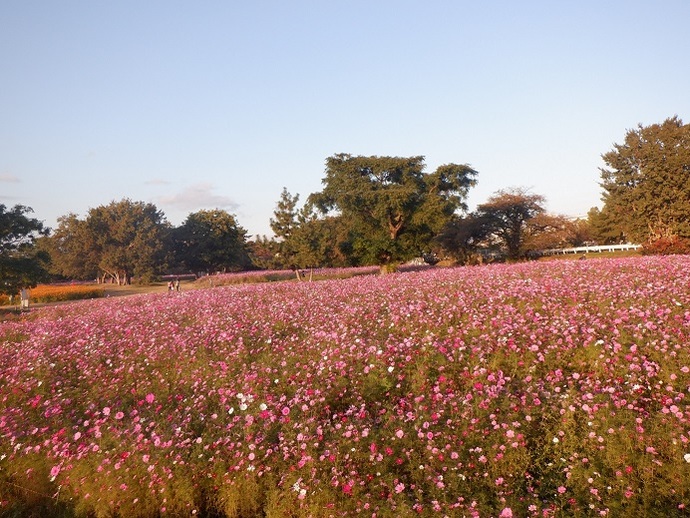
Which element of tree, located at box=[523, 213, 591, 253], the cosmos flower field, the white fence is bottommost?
the cosmos flower field

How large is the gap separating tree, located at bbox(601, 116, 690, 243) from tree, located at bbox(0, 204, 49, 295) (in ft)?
140

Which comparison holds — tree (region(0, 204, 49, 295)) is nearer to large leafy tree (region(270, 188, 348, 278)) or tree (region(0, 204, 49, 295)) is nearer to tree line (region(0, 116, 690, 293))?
tree line (region(0, 116, 690, 293))

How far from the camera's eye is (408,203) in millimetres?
40438

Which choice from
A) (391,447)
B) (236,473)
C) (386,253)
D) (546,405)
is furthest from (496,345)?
(386,253)

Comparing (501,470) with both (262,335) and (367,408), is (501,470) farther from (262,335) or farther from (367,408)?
(262,335)

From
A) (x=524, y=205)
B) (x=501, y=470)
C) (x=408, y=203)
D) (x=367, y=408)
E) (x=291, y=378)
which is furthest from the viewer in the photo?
(x=524, y=205)

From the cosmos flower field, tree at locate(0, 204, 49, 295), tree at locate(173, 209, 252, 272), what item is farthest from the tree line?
the cosmos flower field

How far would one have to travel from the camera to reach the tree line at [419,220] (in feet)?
110

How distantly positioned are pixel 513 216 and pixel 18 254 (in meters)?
43.3

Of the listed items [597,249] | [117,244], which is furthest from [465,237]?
[117,244]

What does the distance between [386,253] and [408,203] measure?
479cm

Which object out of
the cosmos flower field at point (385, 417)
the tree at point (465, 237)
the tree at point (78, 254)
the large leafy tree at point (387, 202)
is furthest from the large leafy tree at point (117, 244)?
the cosmos flower field at point (385, 417)

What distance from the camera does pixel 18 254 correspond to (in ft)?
A: 95.9

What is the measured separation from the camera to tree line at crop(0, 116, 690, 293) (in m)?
33.6
